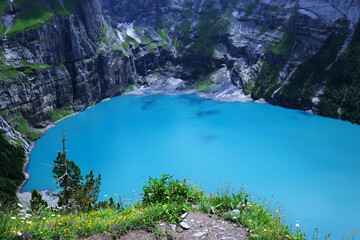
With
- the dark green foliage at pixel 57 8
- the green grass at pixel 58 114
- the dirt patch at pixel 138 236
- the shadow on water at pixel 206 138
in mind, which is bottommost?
the shadow on water at pixel 206 138

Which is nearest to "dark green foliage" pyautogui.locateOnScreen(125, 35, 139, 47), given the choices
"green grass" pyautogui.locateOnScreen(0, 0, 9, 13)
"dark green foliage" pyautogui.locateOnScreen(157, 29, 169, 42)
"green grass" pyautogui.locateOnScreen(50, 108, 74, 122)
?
"dark green foliage" pyautogui.locateOnScreen(157, 29, 169, 42)

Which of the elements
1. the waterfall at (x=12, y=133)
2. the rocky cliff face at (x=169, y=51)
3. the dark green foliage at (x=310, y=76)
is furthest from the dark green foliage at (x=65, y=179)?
the dark green foliage at (x=310, y=76)

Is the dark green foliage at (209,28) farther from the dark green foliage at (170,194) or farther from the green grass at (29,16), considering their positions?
the dark green foliage at (170,194)

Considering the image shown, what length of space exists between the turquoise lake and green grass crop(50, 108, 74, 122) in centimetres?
333

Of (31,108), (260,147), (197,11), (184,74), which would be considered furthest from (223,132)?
(197,11)

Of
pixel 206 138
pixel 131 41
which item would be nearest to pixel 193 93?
pixel 131 41

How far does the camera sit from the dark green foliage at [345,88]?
268 feet

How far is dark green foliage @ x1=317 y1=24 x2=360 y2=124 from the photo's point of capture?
81831 mm

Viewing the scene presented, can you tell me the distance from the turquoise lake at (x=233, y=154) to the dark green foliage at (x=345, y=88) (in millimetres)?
4446

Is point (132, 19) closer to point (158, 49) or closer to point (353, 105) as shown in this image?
point (158, 49)

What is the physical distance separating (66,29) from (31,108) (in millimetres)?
40887

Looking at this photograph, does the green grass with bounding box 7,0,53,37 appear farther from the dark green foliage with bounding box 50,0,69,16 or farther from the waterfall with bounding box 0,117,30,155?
the waterfall with bounding box 0,117,30,155

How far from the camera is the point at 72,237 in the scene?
10258 millimetres

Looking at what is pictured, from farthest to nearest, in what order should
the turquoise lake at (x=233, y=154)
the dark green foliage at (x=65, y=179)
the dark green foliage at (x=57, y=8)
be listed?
1. the dark green foliage at (x=57, y=8)
2. the turquoise lake at (x=233, y=154)
3. the dark green foliage at (x=65, y=179)
